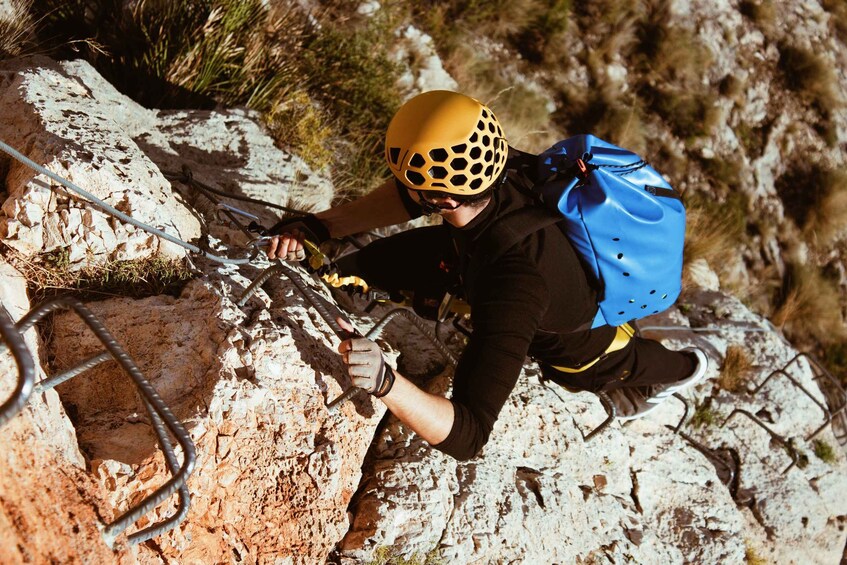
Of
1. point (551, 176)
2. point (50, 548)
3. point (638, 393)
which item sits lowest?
point (638, 393)

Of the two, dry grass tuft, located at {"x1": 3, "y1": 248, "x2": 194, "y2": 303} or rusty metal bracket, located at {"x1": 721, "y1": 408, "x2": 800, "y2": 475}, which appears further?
rusty metal bracket, located at {"x1": 721, "y1": 408, "x2": 800, "y2": 475}

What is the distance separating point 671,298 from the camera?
2.90 meters

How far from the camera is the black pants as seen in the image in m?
3.24

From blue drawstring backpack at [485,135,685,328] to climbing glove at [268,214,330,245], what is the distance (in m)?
0.97

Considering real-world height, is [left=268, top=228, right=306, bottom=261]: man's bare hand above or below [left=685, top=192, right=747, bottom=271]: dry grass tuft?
above

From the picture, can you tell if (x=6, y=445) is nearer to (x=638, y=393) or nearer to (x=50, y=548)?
(x=50, y=548)

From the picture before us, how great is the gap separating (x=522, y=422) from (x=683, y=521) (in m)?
1.39

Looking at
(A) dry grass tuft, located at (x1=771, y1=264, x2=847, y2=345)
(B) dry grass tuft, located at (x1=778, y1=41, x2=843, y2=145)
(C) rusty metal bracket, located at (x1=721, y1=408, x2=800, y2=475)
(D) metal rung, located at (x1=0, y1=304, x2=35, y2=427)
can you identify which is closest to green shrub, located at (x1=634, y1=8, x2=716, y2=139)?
(B) dry grass tuft, located at (x1=778, y1=41, x2=843, y2=145)

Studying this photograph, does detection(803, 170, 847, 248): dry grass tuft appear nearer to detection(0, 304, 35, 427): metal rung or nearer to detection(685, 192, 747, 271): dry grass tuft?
detection(685, 192, 747, 271): dry grass tuft

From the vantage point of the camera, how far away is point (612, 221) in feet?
8.29

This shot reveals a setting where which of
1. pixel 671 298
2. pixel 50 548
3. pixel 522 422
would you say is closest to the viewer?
pixel 50 548

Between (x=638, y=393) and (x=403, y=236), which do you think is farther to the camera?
(x=638, y=393)

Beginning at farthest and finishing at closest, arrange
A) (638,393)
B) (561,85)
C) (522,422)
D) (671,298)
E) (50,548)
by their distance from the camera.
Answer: (561,85) → (638,393) → (522,422) → (671,298) → (50,548)

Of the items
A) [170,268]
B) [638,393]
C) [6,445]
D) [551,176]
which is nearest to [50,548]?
[6,445]
